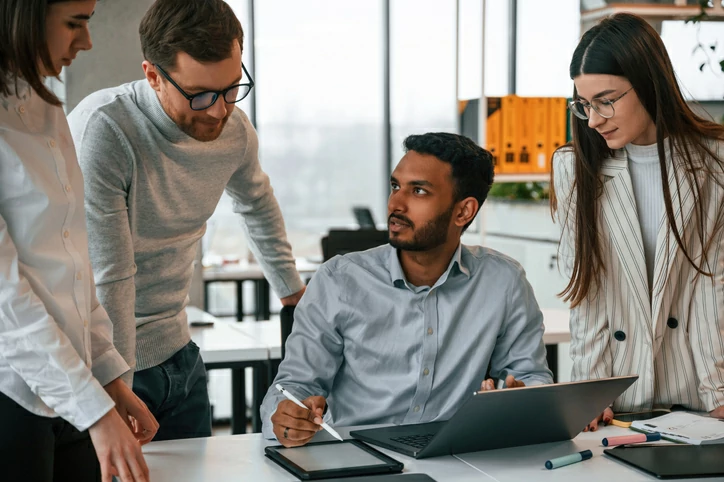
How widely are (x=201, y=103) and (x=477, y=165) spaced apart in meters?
0.74

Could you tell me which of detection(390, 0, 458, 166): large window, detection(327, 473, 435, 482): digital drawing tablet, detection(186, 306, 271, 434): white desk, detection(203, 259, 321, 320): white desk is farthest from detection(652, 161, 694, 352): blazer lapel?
A: detection(390, 0, 458, 166): large window

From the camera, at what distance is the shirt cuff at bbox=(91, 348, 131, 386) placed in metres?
1.45

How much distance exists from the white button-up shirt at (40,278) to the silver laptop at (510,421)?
60 centimetres

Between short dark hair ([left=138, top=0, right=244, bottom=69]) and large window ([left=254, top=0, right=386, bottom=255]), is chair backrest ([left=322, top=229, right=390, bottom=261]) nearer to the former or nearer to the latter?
short dark hair ([left=138, top=0, right=244, bottom=69])

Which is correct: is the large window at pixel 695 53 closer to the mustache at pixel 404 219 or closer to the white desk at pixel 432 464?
the mustache at pixel 404 219

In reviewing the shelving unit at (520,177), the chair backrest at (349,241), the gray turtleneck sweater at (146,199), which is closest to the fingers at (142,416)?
the gray turtleneck sweater at (146,199)

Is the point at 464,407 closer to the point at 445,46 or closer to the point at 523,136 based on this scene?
the point at 523,136

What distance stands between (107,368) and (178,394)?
0.56m

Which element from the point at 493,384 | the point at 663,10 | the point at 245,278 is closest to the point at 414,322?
the point at 493,384

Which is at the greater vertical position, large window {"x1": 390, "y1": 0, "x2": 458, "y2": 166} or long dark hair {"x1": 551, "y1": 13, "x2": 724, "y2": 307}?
large window {"x1": 390, "y1": 0, "x2": 458, "y2": 166}

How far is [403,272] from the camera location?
201cm

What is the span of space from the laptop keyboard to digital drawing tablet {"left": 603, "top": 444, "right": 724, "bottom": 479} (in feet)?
1.11

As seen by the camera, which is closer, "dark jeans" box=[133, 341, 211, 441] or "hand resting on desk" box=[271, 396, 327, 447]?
"hand resting on desk" box=[271, 396, 327, 447]

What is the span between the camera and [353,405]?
196cm
